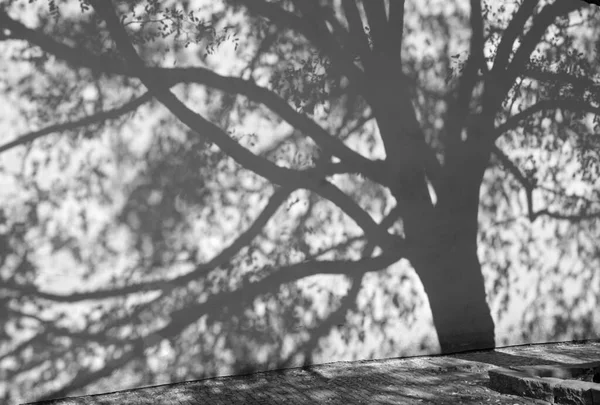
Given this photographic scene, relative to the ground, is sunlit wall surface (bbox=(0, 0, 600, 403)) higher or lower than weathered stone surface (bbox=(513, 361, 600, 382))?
higher

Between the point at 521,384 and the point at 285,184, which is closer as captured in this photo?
the point at 521,384

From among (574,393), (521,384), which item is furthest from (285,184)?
(574,393)

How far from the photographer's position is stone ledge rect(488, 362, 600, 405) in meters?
5.51

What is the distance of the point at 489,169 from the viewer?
854 centimetres

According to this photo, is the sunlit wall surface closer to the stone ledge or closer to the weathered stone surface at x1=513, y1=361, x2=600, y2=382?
the stone ledge

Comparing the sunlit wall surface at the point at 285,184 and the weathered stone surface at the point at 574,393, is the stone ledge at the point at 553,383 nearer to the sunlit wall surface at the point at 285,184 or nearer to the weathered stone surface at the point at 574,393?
the weathered stone surface at the point at 574,393

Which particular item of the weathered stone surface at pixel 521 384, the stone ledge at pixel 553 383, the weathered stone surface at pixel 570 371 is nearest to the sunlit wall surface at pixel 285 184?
the weathered stone surface at pixel 521 384

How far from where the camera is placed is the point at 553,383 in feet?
19.1

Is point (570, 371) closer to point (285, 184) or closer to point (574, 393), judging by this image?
point (574, 393)

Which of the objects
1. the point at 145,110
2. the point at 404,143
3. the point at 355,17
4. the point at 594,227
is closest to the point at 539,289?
the point at 594,227

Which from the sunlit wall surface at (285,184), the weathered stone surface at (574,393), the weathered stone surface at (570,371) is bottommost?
the weathered stone surface at (574,393)

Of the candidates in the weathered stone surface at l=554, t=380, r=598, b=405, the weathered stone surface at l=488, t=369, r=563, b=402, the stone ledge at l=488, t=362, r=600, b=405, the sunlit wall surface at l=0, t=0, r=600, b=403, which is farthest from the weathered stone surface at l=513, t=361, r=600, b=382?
the sunlit wall surface at l=0, t=0, r=600, b=403

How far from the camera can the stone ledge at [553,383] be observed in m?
5.51

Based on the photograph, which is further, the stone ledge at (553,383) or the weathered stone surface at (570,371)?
the weathered stone surface at (570,371)
